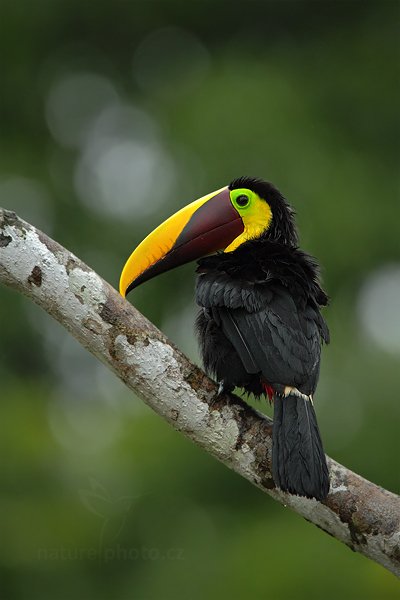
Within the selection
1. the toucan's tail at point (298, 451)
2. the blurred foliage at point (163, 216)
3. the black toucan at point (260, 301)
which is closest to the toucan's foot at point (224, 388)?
the black toucan at point (260, 301)

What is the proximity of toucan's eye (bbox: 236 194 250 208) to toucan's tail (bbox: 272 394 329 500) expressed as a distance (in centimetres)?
90

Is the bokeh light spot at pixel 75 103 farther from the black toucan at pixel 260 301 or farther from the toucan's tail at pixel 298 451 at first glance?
the toucan's tail at pixel 298 451

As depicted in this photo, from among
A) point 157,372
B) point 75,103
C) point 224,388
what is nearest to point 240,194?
point 224,388

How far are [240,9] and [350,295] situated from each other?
3.32 meters

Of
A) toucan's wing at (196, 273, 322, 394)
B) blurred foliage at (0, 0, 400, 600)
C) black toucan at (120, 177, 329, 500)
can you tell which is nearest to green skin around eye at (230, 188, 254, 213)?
black toucan at (120, 177, 329, 500)

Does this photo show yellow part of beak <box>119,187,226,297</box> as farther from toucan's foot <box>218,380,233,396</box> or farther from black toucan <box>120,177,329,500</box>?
toucan's foot <box>218,380,233,396</box>

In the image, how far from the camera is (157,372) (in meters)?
3.66

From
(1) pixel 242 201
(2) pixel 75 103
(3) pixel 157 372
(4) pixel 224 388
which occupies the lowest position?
(3) pixel 157 372

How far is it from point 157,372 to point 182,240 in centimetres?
77

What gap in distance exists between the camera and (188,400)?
12.1 feet

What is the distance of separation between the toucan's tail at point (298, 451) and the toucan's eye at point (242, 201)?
900 mm

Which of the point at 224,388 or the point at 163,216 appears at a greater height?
the point at 163,216

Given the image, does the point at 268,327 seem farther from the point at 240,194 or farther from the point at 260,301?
the point at 240,194

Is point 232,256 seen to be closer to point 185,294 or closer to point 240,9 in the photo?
point 185,294
